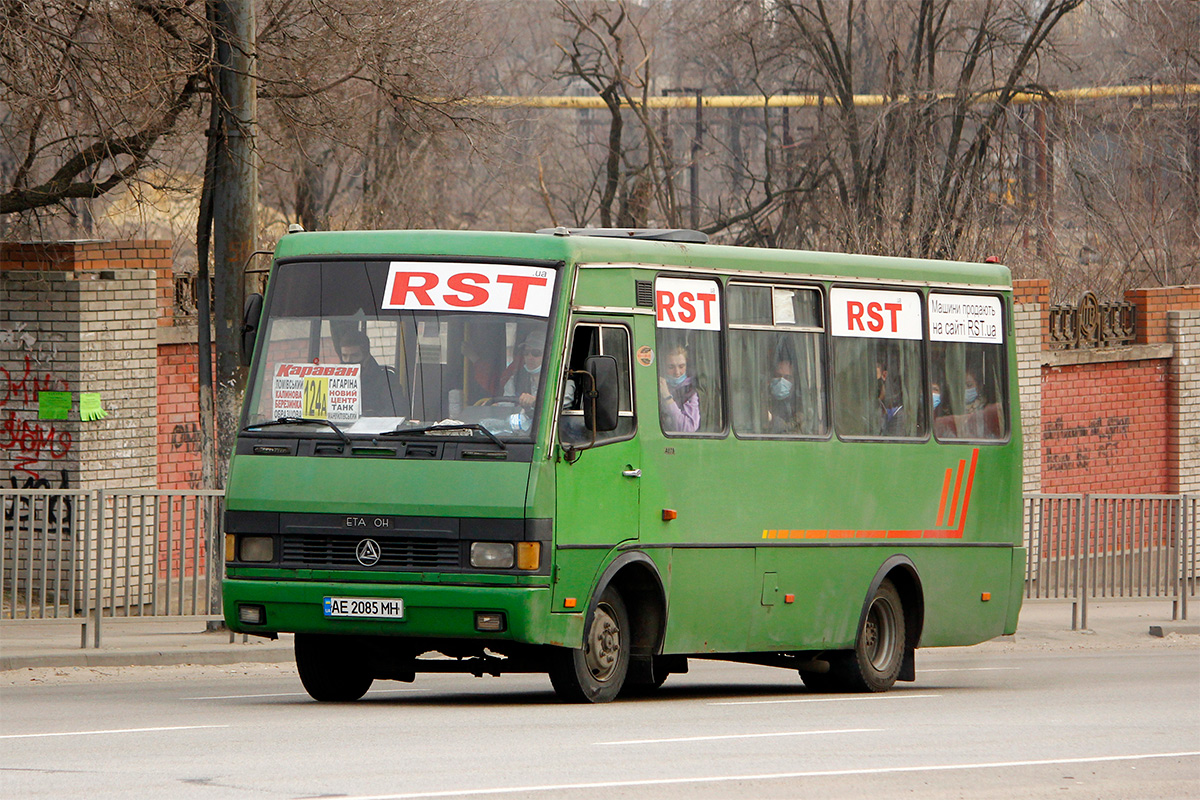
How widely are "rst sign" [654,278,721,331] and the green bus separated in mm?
21

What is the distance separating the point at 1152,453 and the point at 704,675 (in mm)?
11641

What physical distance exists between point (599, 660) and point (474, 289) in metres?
2.25

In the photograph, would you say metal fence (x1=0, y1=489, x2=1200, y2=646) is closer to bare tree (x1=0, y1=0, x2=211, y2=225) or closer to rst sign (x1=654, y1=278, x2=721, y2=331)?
bare tree (x1=0, y1=0, x2=211, y2=225)

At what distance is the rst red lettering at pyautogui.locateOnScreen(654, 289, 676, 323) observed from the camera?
37.3 feet

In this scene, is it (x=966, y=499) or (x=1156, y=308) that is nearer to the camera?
(x=966, y=499)

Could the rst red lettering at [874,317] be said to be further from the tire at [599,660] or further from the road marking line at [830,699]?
the tire at [599,660]

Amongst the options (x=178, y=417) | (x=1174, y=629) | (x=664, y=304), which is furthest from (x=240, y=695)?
(x=1174, y=629)

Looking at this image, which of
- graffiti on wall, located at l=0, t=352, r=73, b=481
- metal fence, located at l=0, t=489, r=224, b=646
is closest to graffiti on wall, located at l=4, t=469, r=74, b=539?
metal fence, located at l=0, t=489, r=224, b=646

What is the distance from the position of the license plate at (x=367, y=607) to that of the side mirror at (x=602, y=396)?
4.73 ft

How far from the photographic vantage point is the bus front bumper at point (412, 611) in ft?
33.0

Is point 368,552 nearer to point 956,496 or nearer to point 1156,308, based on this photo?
point 956,496

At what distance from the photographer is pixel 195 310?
1859cm

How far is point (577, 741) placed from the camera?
9086mm

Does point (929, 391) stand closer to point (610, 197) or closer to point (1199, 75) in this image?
point (610, 197)
